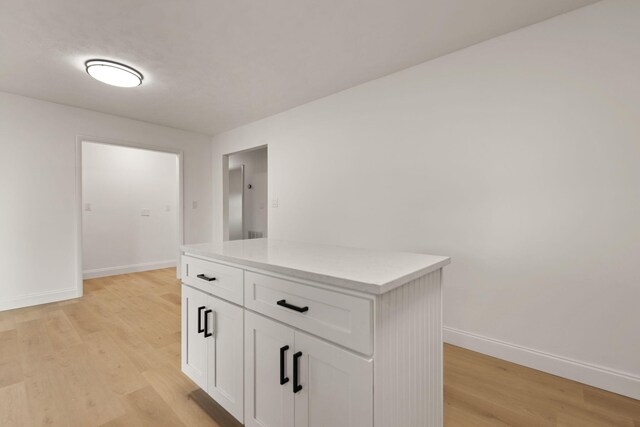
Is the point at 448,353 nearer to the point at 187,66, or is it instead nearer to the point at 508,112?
the point at 508,112

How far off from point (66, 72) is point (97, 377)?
8.63 feet

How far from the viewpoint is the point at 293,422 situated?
1065 mm

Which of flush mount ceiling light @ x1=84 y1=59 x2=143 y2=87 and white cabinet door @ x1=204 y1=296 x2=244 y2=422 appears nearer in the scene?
white cabinet door @ x1=204 y1=296 x2=244 y2=422

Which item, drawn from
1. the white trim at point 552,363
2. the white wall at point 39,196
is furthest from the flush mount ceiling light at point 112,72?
the white trim at point 552,363

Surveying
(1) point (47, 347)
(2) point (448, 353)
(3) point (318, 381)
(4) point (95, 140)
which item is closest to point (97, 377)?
(1) point (47, 347)

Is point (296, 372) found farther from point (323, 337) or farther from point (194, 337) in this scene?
point (194, 337)

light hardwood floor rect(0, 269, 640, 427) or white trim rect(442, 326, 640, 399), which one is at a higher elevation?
white trim rect(442, 326, 640, 399)

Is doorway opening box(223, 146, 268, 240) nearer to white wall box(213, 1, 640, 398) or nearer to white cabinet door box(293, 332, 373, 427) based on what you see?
white wall box(213, 1, 640, 398)

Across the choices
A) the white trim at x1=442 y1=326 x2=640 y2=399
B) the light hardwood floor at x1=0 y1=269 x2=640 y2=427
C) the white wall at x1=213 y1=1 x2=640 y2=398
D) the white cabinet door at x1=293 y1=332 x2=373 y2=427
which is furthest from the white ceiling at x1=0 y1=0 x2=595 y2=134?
the light hardwood floor at x1=0 y1=269 x2=640 y2=427

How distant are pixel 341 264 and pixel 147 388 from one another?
1.52 metres

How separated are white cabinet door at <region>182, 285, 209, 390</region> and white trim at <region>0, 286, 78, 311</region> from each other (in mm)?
2824

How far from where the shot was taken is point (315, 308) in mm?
989

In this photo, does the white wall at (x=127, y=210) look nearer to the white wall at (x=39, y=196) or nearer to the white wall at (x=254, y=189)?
the white wall at (x=39, y=196)

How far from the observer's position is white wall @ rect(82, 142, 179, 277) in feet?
14.4
